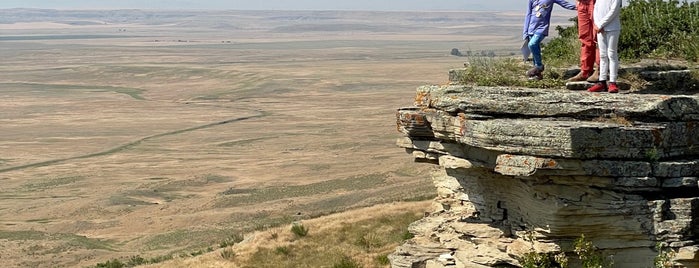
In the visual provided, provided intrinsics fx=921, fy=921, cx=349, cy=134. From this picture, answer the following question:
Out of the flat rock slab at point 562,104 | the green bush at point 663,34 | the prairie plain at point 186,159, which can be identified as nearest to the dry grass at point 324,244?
the prairie plain at point 186,159

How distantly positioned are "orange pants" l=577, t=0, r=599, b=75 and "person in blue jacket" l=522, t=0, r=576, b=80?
1.08 meters

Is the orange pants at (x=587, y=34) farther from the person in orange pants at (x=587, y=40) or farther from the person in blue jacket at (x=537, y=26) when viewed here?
the person in blue jacket at (x=537, y=26)

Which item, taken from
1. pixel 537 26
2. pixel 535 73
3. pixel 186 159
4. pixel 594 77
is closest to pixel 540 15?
pixel 537 26

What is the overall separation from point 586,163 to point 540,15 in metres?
4.28

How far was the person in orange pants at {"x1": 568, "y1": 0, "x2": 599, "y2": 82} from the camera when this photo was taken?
14.5 m

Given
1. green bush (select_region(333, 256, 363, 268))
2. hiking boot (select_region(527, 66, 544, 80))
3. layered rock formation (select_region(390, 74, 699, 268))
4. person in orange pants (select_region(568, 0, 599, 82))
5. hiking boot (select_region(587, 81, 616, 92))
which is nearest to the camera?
layered rock formation (select_region(390, 74, 699, 268))

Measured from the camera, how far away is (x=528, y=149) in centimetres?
1262

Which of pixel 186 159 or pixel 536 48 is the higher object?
pixel 536 48

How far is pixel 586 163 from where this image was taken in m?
12.4

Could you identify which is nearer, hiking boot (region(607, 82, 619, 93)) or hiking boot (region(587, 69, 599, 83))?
hiking boot (region(607, 82, 619, 93))

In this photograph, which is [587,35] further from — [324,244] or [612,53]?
[324,244]

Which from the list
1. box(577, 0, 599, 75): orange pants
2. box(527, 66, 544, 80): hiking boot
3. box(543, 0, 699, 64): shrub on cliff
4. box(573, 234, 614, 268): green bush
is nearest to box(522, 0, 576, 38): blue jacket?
box(527, 66, 544, 80): hiking boot

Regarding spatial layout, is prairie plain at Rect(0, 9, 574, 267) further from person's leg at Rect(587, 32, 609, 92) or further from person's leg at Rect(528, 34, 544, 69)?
person's leg at Rect(587, 32, 609, 92)

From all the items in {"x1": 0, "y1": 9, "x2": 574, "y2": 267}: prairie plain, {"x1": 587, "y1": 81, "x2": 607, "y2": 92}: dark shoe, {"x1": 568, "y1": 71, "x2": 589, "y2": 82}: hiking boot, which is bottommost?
{"x1": 0, "y1": 9, "x2": 574, "y2": 267}: prairie plain
